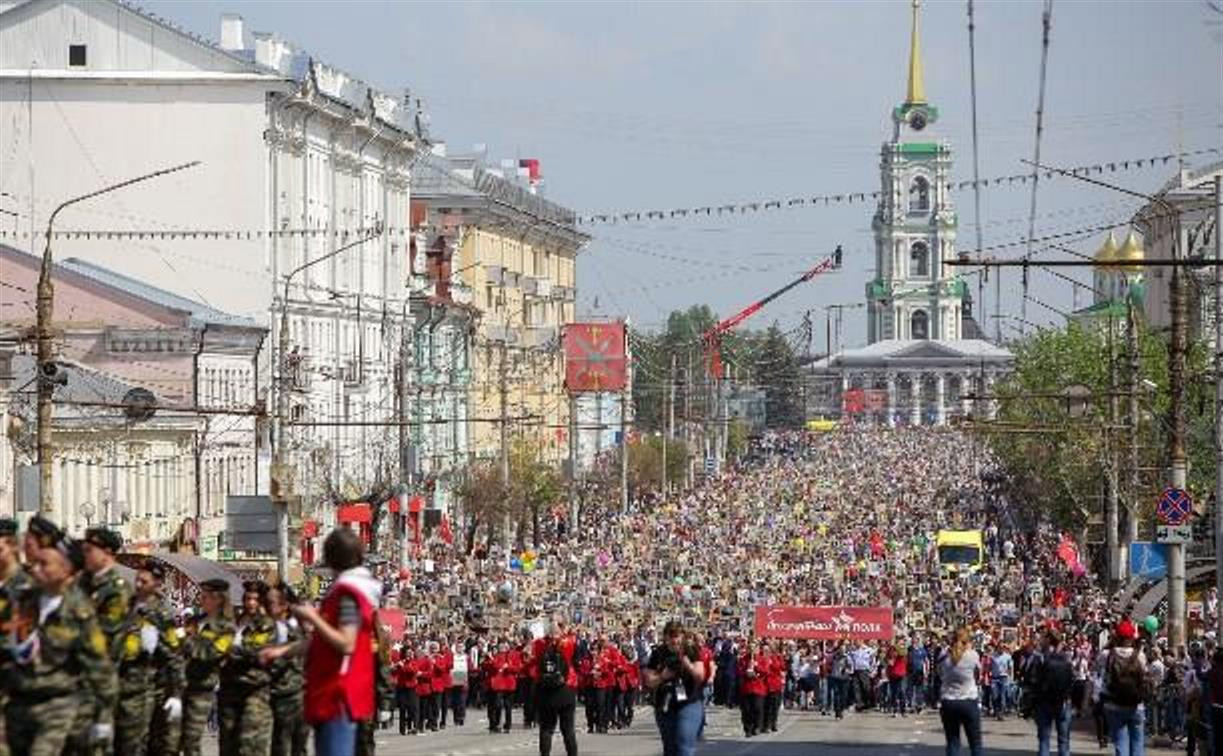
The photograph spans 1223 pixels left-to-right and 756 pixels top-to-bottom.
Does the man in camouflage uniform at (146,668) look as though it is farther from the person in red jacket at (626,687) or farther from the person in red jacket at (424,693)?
the person in red jacket at (626,687)

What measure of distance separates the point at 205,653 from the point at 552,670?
1376 cm

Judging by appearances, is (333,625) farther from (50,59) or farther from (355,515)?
(50,59)

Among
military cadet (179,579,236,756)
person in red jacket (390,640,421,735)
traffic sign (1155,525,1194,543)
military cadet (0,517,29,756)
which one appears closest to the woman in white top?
military cadet (179,579,236,756)

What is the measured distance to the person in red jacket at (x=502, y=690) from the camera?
46875 millimetres

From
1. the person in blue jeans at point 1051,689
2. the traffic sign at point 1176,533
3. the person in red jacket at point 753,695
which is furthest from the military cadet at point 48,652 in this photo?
the traffic sign at point 1176,533

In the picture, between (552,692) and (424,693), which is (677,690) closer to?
(552,692)

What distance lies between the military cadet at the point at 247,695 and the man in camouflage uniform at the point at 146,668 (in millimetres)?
414

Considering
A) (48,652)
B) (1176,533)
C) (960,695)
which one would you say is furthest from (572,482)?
(48,652)

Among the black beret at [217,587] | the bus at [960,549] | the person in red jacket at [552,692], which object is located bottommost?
the bus at [960,549]

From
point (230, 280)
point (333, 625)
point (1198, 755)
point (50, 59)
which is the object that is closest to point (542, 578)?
point (230, 280)

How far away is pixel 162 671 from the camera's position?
69.2 feet

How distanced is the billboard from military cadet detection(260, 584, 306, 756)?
270 feet

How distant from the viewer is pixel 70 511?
223 ft

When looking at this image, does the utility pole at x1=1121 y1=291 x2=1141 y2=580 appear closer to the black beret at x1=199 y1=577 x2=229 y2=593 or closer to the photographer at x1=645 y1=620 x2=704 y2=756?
the photographer at x1=645 y1=620 x2=704 y2=756
